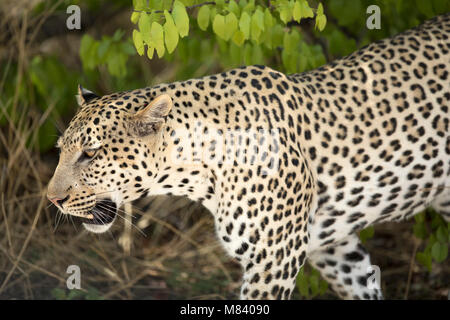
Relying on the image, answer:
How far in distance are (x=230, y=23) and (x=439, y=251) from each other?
251 cm

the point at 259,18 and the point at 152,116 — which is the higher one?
the point at 259,18

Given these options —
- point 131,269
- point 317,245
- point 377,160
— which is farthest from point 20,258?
point 377,160

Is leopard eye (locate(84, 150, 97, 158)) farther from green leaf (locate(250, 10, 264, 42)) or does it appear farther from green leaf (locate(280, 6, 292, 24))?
green leaf (locate(280, 6, 292, 24))

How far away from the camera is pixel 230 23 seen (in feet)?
14.3

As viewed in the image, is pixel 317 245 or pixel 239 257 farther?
pixel 317 245

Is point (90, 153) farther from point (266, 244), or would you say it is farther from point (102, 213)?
point (266, 244)

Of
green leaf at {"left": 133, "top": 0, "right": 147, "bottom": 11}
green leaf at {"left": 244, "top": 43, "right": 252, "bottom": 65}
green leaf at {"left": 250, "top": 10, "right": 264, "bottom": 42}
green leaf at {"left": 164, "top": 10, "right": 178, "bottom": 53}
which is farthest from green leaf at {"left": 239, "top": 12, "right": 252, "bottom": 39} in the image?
green leaf at {"left": 244, "top": 43, "right": 252, "bottom": 65}

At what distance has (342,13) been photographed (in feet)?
17.6

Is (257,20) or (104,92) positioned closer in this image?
(257,20)

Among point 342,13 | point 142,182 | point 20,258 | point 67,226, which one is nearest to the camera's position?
point 142,182

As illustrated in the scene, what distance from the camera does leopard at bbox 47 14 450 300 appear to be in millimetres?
4262

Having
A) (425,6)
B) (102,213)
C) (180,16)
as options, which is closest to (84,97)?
(102,213)
